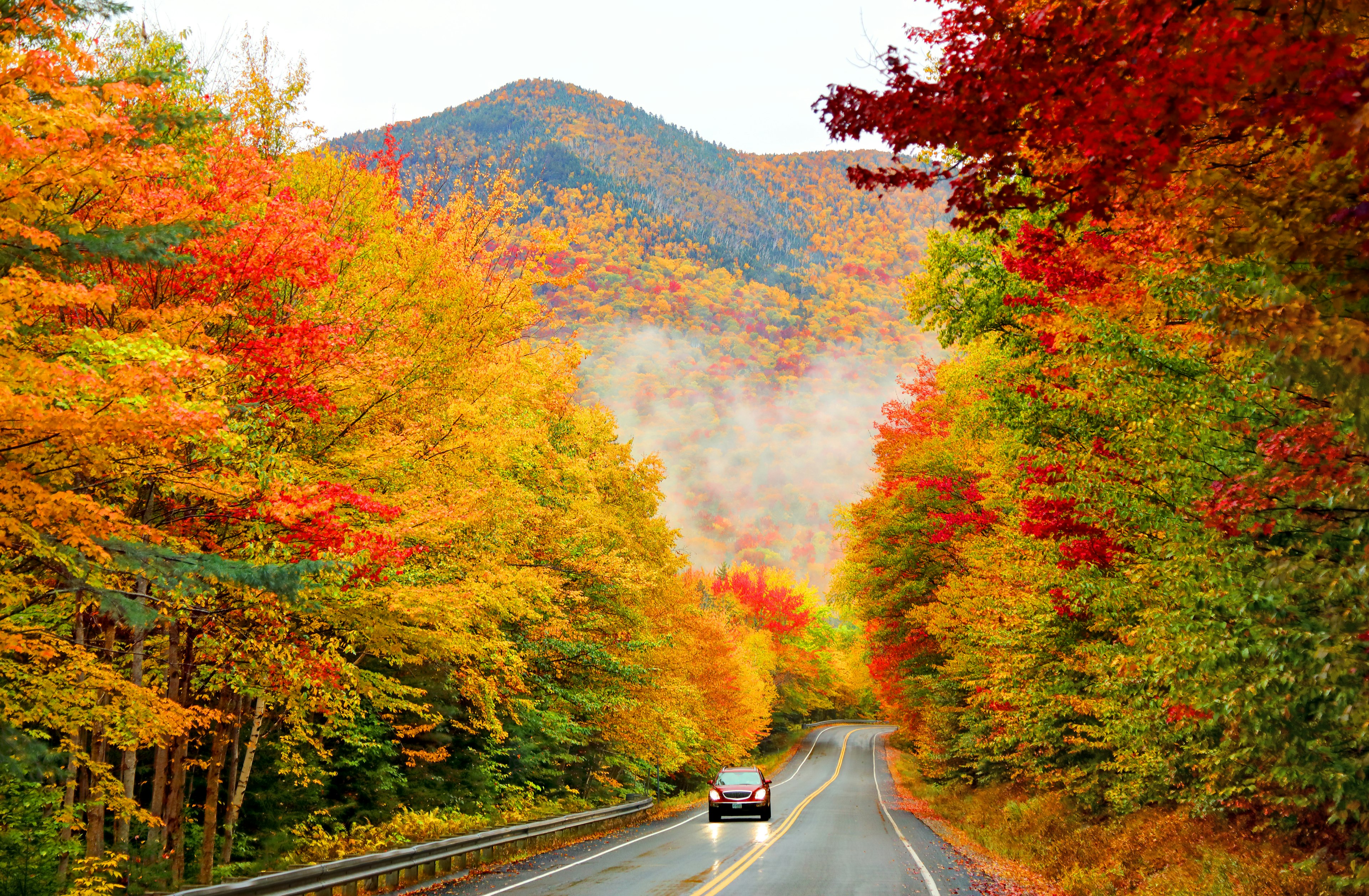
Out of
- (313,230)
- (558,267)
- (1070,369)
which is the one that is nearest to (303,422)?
(313,230)

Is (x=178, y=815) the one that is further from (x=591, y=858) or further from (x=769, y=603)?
(x=769, y=603)

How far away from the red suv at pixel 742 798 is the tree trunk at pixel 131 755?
15.5 m

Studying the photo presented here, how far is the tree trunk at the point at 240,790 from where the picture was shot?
13.3 metres

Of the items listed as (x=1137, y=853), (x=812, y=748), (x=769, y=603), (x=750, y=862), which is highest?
(x=1137, y=853)

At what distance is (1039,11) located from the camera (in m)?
4.20

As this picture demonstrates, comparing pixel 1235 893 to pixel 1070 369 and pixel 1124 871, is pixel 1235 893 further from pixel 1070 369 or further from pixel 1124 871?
pixel 1070 369

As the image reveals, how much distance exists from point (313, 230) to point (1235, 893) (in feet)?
43.7

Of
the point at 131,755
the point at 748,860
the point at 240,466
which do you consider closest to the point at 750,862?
the point at 748,860

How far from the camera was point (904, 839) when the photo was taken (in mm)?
21188

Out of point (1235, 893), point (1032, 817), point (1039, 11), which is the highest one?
point (1039, 11)

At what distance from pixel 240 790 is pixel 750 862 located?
886cm

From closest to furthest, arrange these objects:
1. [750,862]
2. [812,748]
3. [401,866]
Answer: [401,866], [750,862], [812,748]

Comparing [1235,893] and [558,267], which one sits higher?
[558,267]

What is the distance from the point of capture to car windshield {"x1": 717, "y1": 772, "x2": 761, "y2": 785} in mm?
24500
